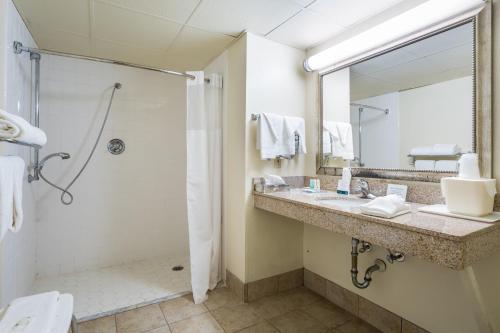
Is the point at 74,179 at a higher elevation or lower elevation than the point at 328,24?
lower

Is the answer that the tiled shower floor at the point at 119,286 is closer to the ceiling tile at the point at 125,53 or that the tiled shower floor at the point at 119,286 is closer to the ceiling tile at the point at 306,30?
the ceiling tile at the point at 125,53

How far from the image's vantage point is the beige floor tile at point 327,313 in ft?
5.67

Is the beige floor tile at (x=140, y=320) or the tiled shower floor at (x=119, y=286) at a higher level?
the tiled shower floor at (x=119, y=286)

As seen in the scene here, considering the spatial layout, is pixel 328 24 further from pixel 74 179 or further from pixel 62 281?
pixel 62 281

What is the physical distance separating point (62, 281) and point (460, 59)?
126 inches

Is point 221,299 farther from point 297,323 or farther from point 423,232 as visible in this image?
point 423,232

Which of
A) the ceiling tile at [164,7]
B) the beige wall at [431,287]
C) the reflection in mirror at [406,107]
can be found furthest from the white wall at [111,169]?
the beige wall at [431,287]

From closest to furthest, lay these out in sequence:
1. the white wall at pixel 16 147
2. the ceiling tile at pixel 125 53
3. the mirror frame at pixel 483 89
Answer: the mirror frame at pixel 483 89, the white wall at pixel 16 147, the ceiling tile at pixel 125 53

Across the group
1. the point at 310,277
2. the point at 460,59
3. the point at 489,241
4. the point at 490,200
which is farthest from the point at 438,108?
the point at 310,277

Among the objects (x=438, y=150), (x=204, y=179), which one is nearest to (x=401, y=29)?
(x=438, y=150)

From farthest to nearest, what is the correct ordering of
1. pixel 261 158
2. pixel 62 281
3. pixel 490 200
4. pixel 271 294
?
pixel 62 281
pixel 271 294
pixel 261 158
pixel 490 200

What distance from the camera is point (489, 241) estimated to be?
3.40 feet

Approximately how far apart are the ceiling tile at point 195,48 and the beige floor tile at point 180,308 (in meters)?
1.98

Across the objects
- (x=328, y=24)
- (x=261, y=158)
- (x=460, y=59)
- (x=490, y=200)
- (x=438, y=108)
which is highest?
(x=328, y=24)
